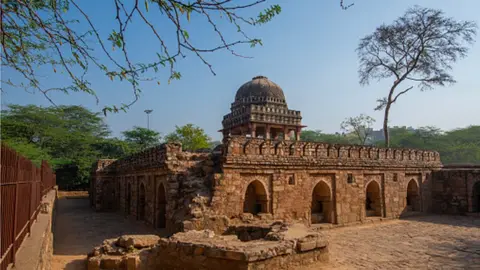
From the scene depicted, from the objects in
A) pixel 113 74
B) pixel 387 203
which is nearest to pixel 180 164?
pixel 113 74

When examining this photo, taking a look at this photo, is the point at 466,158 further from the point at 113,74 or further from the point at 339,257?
the point at 113,74

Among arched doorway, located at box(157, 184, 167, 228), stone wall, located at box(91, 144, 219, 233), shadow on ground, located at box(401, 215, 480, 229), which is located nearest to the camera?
stone wall, located at box(91, 144, 219, 233)

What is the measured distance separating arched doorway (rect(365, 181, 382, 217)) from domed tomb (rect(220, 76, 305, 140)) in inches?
354

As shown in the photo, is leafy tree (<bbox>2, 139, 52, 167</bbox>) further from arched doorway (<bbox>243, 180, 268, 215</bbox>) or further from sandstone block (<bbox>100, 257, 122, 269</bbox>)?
sandstone block (<bbox>100, 257, 122, 269</bbox>)

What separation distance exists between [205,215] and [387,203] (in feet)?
31.7

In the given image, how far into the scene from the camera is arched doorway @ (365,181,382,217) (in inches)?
608

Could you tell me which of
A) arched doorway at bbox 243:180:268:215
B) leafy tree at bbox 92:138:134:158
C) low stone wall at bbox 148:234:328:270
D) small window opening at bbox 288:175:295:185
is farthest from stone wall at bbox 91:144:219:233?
leafy tree at bbox 92:138:134:158

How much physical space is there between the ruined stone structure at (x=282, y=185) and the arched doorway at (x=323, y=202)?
0.04 metres

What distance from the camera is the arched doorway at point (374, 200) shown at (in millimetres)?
15438

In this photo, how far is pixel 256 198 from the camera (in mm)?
12312

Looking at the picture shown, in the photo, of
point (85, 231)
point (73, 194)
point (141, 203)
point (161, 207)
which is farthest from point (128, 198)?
point (73, 194)

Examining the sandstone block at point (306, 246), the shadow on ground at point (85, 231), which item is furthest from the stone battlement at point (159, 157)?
the sandstone block at point (306, 246)

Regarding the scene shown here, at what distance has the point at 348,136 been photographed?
6469 cm

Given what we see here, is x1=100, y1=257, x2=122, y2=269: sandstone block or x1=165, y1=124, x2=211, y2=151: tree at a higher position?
x1=165, y1=124, x2=211, y2=151: tree
